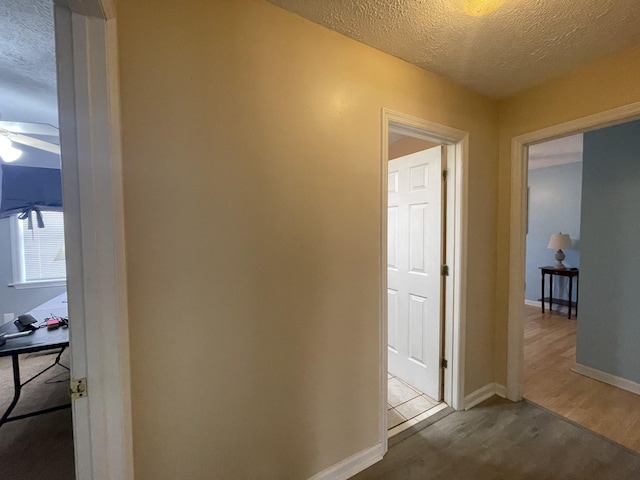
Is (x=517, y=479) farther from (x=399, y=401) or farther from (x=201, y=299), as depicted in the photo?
(x=201, y=299)

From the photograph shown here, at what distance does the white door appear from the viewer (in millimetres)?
2119

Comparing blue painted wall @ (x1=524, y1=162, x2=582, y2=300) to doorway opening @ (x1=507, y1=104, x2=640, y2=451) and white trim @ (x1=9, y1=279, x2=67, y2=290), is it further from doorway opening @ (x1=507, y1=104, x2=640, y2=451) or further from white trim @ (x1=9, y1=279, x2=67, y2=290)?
white trim @ (x1=9, y1=279, x2=67, y2=290)

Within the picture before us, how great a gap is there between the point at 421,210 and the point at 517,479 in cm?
174

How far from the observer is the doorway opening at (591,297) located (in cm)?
201

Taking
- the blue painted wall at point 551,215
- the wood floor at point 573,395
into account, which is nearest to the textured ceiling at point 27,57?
the wood floor at point 573,395

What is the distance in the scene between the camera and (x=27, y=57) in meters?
1.52

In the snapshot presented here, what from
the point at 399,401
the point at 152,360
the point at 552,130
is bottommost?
the point at 399,401

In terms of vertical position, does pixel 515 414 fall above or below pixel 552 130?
below

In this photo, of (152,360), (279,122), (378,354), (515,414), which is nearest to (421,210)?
(378,354)

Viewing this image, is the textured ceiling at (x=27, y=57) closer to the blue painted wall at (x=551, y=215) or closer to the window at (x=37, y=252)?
the window at (x=37, y=252)

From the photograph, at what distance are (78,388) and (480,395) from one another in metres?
2.57

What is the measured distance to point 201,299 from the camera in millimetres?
1122

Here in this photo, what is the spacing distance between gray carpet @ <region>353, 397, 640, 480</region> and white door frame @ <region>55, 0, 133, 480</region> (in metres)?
A: 1.31

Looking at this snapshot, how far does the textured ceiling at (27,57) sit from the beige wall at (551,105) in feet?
9.19
